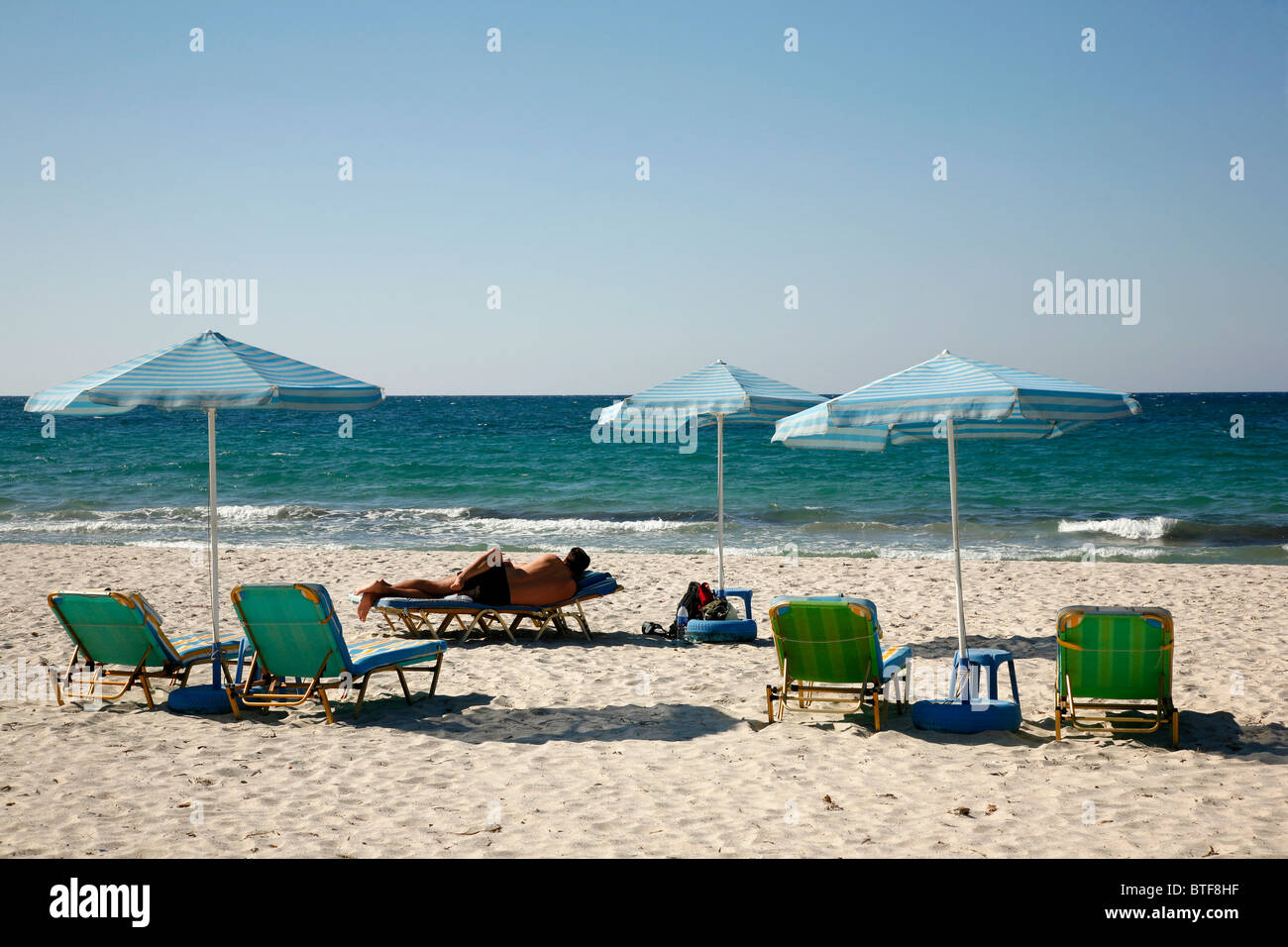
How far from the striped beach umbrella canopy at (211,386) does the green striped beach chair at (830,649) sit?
9.87 feet

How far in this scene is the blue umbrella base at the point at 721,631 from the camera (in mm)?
8430

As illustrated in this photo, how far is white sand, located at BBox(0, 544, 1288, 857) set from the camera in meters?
3.96

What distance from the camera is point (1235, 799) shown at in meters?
4.33

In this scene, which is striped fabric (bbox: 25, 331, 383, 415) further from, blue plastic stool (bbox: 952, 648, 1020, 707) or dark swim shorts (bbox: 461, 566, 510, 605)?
blue plastic stool (bbox: 952, 648, 1020, 707)

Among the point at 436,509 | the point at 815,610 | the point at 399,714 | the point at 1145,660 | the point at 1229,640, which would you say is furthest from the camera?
the point at 436,509

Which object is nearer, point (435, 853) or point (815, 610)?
point (435, 853)

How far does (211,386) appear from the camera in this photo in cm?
557

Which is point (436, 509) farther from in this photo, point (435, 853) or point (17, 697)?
point (435, 853)

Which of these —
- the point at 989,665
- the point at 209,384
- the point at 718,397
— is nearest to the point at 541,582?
the point at 718,397

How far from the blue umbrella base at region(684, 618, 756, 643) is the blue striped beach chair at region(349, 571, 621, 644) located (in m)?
0.93

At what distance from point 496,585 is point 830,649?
371 cm

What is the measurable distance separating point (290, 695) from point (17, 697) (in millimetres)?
2116

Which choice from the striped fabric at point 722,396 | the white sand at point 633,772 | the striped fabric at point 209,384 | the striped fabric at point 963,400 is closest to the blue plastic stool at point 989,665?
the white sand at point 633,772
